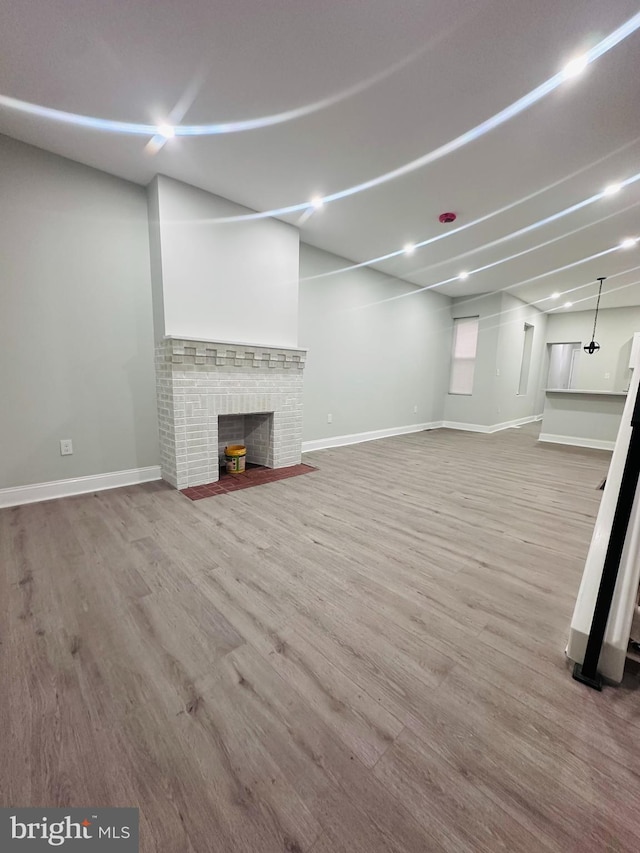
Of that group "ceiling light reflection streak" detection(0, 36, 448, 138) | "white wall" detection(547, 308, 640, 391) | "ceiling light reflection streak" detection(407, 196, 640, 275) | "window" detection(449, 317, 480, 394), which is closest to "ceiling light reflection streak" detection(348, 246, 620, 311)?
"ceiling light reflection streak" detection(407, 196, 640, 275)

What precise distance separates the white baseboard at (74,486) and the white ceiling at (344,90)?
2580mm

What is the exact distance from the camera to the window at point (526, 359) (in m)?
7.85

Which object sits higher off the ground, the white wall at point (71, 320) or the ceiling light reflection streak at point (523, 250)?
the ceiling light reflection streak at point (523, 250)

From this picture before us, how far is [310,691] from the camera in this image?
1.14m

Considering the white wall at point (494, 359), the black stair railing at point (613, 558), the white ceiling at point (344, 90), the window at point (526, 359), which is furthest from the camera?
the window at point (526, 359)

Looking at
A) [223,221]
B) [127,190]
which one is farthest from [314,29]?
[127,190]

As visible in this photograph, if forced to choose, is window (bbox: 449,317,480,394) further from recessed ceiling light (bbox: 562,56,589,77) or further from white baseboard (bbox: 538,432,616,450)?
recessed ceiling light (bbox: 562,56,589,77)

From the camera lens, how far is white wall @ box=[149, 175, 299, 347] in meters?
2.88

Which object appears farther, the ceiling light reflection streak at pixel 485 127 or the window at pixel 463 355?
the window at pixel 463 355

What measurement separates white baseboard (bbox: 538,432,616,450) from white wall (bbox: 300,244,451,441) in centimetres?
209

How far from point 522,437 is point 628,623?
232 inches

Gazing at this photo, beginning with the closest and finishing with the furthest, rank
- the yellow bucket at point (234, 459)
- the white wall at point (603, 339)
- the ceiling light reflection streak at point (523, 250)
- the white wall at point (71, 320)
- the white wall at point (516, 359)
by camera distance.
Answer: the white wall at point (71, 320) < the ceiling light reflection streak at point (523, 250) < the yellow bucket at point (234, 459) < the white wall at point (516, 359) < the white wall at point (603, 339)

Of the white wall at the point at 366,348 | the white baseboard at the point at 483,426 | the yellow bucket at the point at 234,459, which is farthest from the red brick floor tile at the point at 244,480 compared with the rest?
the white baseboard at the point at 483,426

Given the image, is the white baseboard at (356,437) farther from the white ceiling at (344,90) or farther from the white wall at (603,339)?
the white wall at (603,339)
